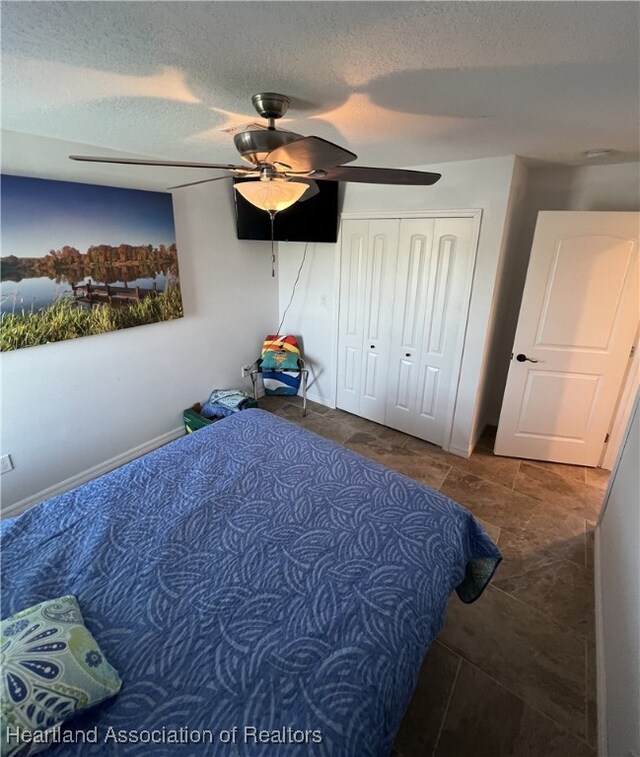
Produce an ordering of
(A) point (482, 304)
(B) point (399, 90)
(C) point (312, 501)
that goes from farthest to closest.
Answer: (A) point (482, 304) < (C) point (312, 501) < (B) point (399, 90)

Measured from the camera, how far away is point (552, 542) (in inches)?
86.4

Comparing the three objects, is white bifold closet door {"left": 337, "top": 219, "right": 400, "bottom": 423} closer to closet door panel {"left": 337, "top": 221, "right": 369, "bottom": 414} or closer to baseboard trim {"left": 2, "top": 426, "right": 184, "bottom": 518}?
closet door panel {"left": 337, "top": 221, "right": 369, "bottom": 414}

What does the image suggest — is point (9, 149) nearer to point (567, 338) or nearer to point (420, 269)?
point (420, 269)

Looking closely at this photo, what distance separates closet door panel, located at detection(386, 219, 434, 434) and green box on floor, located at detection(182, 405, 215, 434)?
170cm

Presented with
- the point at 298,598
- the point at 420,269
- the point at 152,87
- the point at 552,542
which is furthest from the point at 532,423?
the point at 152,87

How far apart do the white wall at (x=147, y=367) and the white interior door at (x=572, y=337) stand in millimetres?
2454

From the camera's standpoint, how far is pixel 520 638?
1677 mm

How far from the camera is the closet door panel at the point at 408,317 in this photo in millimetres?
2863

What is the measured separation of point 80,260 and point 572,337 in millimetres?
3467

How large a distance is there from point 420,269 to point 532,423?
1.56 m

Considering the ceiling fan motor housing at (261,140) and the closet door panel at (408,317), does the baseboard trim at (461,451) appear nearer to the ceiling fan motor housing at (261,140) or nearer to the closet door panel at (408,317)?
the closet door panel at (408,317)

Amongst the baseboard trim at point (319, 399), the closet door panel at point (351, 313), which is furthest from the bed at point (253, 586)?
the baseboard trim at point (319, 399)

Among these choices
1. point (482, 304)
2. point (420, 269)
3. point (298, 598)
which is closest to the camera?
point (298, 598)

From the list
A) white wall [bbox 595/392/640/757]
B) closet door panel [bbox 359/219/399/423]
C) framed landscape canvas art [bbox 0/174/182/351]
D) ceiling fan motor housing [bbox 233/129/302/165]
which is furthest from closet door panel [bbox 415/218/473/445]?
framed landscape canvas art [bbox 0/174/182/351]
